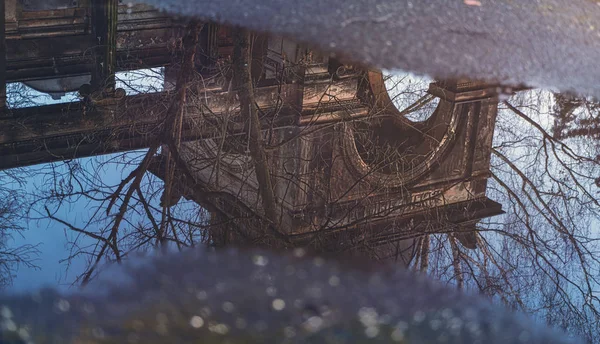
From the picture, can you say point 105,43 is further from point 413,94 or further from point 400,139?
point 400,139

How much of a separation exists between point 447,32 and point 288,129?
2059mm

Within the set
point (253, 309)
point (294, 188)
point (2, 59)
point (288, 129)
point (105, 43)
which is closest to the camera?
point (253, 309)

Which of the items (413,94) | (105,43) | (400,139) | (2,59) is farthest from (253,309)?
(105,43)

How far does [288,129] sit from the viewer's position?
4.34 m

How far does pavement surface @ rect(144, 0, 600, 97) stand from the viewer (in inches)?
210

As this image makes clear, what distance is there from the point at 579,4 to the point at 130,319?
5330 millimetres

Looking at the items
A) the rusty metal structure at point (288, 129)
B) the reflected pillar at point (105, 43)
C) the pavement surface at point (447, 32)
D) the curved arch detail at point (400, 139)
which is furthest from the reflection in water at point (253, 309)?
the pavement surface at point (447, 32)

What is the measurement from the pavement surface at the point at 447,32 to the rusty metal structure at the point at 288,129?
0.67 ft

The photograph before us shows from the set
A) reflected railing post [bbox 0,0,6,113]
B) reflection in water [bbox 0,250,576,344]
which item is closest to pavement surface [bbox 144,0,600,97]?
reflected railing post [bbox 0,0,6,113]

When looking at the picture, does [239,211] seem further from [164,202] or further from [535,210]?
[535,210]

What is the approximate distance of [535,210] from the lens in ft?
13.1

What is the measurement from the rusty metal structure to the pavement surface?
20 cm

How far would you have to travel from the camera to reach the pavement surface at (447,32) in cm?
534

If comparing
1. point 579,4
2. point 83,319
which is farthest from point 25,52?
point 579,4
